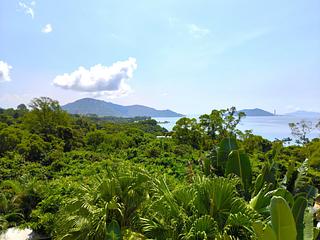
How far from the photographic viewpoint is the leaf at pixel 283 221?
2.27 meters

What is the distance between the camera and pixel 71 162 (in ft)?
45.9

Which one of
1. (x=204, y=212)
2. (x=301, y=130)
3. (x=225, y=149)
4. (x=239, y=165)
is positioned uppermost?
(x=225, y=149)

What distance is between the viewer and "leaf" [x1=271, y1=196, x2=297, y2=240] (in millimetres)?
2271

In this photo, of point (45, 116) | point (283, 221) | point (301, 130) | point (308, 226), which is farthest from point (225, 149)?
point (45, 116)

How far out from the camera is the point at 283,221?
2.29 metres

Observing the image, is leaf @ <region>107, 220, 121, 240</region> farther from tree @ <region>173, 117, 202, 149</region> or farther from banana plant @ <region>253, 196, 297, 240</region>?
tree @ <region>173, 117, 202, 149</region>

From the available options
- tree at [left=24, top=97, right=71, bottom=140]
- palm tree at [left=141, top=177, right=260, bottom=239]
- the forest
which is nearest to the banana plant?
the forest

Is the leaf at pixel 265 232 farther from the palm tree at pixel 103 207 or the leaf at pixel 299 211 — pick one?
the palm tree at pixel 103 207

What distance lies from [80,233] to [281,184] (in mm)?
2920

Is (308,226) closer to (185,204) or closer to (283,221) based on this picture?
(283,221)

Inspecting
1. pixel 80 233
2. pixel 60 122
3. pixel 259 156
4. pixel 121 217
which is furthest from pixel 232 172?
pixel 60 122

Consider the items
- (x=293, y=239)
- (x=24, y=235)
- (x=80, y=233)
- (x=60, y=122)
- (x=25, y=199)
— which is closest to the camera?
(x=293, y=239)

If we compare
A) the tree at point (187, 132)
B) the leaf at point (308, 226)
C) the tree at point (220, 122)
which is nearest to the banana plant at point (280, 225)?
the leaf at point (308, 226)

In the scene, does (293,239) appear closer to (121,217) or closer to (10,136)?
(121,217)
